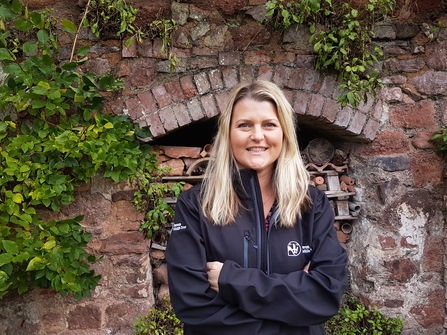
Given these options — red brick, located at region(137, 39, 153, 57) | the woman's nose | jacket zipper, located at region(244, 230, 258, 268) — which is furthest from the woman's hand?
red brick, located at region(137, 39, 153, 57)

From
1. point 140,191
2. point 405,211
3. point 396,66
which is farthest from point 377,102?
point 140,191

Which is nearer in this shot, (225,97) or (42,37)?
(42,37)

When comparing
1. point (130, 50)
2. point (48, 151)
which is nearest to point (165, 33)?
point (130, 50)

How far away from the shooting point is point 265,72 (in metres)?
2.47

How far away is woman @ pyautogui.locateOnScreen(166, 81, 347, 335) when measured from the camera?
1.26 m

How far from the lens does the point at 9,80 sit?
6.82 feet

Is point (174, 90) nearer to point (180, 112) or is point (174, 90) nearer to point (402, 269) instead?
point (180, 112)

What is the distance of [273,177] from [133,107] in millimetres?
1290

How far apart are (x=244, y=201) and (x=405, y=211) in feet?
5.54

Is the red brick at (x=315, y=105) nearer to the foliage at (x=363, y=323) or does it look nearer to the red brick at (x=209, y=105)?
the red brick at (x=209, y=105)

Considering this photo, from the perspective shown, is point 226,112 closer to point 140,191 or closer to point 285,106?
point 285,106

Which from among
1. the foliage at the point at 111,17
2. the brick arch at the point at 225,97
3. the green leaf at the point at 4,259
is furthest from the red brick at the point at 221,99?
the green leaf at the point at 4,259

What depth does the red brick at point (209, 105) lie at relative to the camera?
7.98 feet

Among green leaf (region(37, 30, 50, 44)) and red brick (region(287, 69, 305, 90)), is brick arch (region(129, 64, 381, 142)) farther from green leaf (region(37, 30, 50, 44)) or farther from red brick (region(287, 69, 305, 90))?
green leaf (region(37, 30, 50, 44))
